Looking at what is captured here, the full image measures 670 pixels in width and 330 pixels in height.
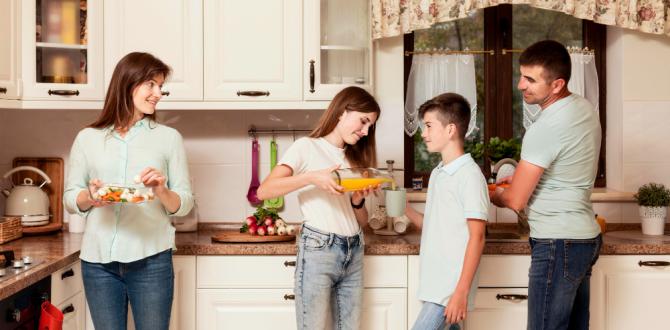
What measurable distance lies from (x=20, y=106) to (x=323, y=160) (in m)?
1.25

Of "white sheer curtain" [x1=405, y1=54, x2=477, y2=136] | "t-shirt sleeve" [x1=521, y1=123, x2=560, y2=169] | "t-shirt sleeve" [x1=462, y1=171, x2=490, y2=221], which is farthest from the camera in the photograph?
"white sheer curtain" [x1=405, y1=54, x2=477, y2=136]

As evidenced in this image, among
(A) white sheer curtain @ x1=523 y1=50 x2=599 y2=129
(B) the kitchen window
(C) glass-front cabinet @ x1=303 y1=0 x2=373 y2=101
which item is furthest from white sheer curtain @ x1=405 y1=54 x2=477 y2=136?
(C) glass-front cabinet @ x1=303 y1=0 x2=373 y2=101

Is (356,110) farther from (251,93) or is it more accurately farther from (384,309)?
(384,309)

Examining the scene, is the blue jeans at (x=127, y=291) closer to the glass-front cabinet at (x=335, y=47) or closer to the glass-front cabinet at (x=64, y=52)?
the glass-front cabinet at (x=64, y=52)

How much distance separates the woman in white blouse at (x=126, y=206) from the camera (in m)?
2.35

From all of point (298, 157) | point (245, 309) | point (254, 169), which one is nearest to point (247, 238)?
point (245, 309)

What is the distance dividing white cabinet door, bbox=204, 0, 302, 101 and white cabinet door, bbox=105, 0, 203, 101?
6 centimetres

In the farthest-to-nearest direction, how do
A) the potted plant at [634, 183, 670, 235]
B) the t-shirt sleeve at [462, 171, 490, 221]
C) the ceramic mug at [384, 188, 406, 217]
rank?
the potted plant at [634, 183, 670, 235]
the ceramic mug at [384, 188, 406, 217]
the t-shirt sleeve at [462, 171, 490, 221]

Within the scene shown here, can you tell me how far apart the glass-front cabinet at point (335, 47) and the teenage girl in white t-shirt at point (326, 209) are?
554 mm

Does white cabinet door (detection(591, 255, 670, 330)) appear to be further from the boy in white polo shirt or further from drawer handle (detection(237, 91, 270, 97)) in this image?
drawer handle (detection(237, 91, 270, 97))

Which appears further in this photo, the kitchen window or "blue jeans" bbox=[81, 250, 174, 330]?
the kitchen window

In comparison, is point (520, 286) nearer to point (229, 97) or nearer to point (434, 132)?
point (434, 132)

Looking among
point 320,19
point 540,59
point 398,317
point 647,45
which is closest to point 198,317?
point 398,317

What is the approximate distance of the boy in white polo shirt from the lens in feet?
7.61
